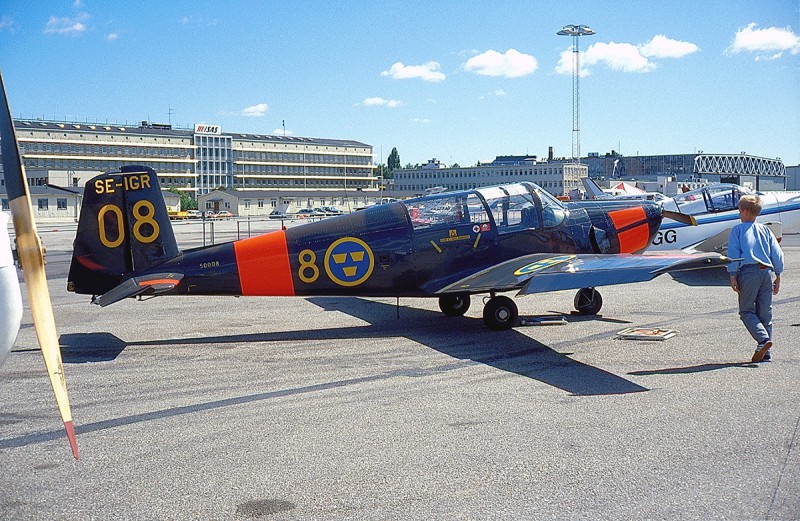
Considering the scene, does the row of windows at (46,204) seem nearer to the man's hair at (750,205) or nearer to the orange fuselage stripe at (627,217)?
the orange fuselage stripe at (627,217)

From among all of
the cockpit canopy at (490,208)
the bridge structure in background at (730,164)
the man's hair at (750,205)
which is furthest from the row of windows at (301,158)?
the man's hair at (750,205)

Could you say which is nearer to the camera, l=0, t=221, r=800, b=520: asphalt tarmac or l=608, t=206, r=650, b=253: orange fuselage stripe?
l=0, t=221, r=800, b=520: asphalt tarmac

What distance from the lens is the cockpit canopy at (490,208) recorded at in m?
11.8

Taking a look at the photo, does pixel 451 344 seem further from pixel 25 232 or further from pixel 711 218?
pixel 711 218

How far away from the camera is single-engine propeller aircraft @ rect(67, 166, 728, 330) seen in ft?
34.2

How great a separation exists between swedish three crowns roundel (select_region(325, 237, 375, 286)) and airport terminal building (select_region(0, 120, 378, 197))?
278 ft

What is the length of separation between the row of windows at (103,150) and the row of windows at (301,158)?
15.4 m

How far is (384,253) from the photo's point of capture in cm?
→ 1139

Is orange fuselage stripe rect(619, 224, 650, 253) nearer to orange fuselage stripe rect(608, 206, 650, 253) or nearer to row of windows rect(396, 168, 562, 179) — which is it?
orange fuselage stripe rect(608, 206, 650, 253)

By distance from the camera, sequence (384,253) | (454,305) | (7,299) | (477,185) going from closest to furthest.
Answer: (7,299)
(384,253)
(454,305)
(477,185)

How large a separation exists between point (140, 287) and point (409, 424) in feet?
16.1

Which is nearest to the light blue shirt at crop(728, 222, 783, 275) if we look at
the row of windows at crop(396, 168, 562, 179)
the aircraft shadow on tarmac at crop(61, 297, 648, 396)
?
the aircraft shadow on tarmac at crop(61, 297, 648, 396)

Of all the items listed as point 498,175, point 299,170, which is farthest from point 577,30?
point 299,170

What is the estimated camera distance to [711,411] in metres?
6.79
